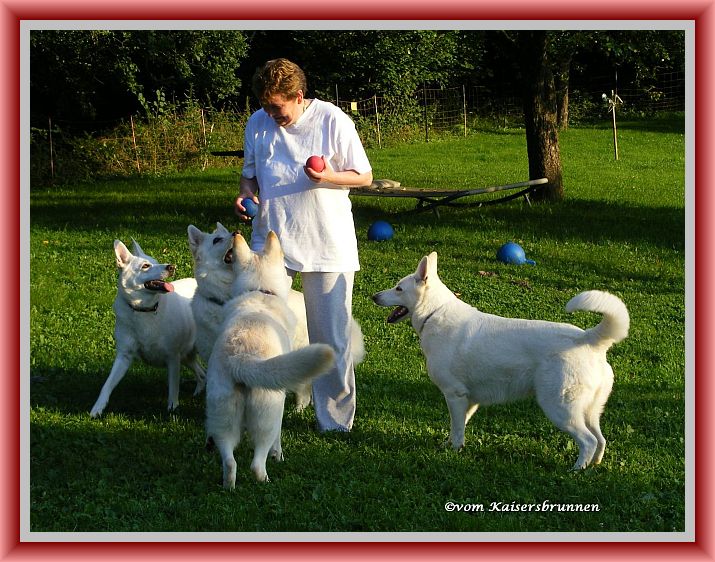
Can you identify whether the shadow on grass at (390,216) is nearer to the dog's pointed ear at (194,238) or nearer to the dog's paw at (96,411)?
the dog's paw at (96,411)

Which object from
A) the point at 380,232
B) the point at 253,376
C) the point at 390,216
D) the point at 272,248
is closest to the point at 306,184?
the point at 272,248

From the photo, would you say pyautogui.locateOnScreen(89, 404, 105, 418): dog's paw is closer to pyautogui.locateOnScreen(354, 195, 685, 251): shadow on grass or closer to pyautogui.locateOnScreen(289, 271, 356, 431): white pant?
pyautogui.locateOnScreen(289, 271, 356, 431): white pant

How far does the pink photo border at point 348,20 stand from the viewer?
A: 167 inches

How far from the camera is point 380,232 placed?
1367 centimetres

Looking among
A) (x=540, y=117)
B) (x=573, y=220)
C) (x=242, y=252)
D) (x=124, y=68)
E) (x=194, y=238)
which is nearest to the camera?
(x=242, y=252)

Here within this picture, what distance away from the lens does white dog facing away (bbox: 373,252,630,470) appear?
5531 millimetres

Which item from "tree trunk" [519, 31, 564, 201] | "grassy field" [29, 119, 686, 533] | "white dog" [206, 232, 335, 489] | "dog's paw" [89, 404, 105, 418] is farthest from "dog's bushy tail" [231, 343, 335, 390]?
"tree trunk" [519, 31, 564, 201]

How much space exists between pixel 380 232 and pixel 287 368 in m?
9.11

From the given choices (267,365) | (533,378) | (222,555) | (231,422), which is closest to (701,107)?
(533,378)

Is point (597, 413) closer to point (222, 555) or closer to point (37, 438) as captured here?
point (222, 555)

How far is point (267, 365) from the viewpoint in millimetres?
4797

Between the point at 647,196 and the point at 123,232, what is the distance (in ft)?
34.7

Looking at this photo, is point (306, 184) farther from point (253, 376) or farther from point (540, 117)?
point (540, 117)

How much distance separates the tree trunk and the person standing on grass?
11299 millimetres
